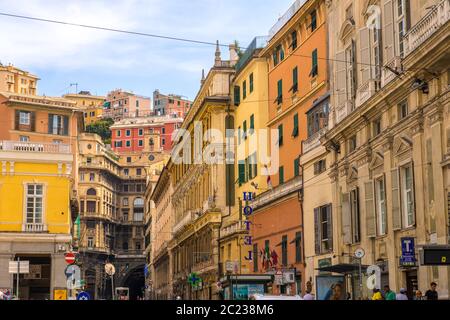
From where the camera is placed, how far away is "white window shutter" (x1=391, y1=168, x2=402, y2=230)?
3006 centimetres

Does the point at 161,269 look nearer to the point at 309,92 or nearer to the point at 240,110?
the point at 240,110

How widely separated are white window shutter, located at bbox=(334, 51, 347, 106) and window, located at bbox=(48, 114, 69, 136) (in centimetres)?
4381

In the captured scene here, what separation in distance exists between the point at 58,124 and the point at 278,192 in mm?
35951

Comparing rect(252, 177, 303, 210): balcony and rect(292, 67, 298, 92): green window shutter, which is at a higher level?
rect(292, 67, 298, 92): green window shutter

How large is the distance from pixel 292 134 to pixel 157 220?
7423cm

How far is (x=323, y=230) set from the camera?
39.6 metres

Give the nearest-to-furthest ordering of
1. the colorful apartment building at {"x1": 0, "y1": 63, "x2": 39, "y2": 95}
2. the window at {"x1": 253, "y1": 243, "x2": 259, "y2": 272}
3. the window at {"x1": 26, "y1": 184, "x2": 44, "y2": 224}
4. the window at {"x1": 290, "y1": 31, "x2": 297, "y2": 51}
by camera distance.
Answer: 1. the window at {"x1": 290, "y1": 31, "x2": 297, "y2": 51}
2. the window at {"x1": 253, "y1": 243, "x2": 259, "y2": 272}
3. the window at {"x1": 26, "y1": 184, "x2": 44, "y2": 224}
4. the colorful apartment building at {"x1": 0, "y1": 63, "x2": 39, "y2": 95}

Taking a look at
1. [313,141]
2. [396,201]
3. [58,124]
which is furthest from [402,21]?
[58,124]

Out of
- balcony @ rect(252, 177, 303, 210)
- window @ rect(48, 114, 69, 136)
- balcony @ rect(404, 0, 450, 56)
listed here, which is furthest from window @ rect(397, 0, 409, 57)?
window @ rect(48, 114, 69, 136)

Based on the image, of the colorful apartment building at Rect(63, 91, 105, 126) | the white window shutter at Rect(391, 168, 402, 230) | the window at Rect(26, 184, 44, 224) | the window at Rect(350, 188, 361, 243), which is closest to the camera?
the white window shutter at Rect(391, 168, 402, 230)

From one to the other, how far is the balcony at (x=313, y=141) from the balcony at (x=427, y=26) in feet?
38.2

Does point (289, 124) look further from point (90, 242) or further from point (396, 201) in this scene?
point (90, 242)

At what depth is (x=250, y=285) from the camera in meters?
39.3

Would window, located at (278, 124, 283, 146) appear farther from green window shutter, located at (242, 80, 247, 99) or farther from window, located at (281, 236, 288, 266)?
green window shutter, located at (242, 80, 247, 99)
